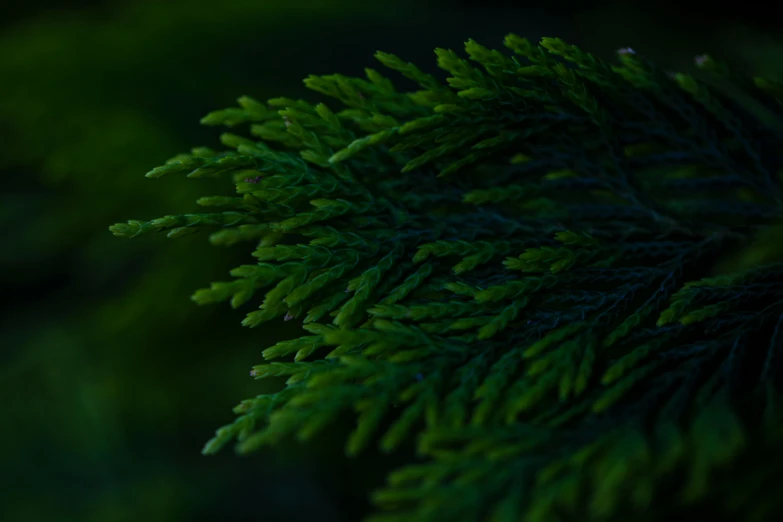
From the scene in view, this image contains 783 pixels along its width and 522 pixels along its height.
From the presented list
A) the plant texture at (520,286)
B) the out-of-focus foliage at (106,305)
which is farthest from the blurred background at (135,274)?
the plant texture at (520,286)

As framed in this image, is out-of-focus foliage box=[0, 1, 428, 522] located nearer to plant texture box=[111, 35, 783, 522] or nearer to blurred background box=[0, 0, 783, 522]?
blurred background box=[0, 0, 783, 522]

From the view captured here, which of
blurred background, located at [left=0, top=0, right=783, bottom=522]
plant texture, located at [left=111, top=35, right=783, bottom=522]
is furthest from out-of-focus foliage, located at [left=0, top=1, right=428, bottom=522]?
Answer: plant texture, located at [left=111, top=35, right=783, bottom=522]

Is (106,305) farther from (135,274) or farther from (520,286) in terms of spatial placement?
(520,286)

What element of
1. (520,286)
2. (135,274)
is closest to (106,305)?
(135,274)

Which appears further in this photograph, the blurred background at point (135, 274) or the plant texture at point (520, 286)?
the blurred background at point (135, 274)

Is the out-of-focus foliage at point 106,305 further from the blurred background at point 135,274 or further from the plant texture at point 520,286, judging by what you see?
the plant texture at point 520,286

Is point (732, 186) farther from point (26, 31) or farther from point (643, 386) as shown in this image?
point (26, 31)

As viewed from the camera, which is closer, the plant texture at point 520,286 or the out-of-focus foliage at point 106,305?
the plant texture at point 520,286

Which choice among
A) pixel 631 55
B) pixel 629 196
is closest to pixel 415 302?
pixel 629 196
